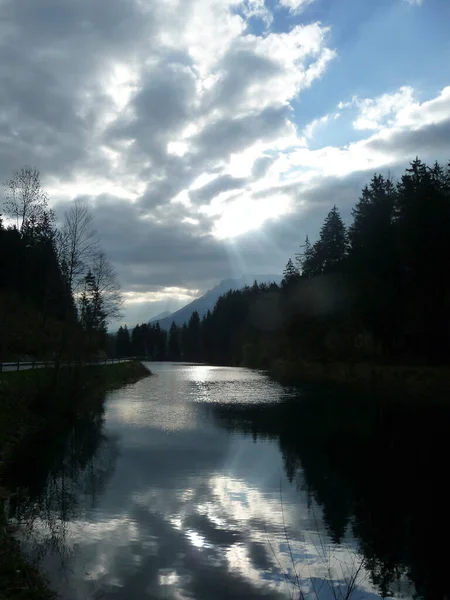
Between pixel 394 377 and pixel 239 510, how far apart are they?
121 feet

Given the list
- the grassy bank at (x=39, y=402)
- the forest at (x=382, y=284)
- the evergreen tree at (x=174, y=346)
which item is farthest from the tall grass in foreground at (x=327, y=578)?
the evergreen tree at (x=174, y=346)

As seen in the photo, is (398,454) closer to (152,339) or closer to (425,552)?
(425,552)

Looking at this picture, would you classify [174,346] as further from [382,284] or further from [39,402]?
[39,402]

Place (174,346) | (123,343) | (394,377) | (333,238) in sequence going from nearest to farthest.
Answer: (394,377)
(333,238)
(123,343)
(174,346)

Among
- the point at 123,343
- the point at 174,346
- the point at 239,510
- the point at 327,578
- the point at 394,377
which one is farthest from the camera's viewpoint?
the point at 174,346

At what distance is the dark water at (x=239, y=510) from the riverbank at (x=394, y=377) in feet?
51.0

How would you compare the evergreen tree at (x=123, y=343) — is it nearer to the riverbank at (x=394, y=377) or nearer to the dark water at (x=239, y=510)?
the riverbank at (x=394, y=377)

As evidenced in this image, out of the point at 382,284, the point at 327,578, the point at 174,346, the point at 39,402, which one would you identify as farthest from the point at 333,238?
the point at 174,346

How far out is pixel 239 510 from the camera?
13031mm

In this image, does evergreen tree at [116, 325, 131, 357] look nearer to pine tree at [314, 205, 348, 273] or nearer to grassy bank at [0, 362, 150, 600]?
pine tree at [314, 205, 348, 273]

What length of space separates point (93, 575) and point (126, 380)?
52.7 m

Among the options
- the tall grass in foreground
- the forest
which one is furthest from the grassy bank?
the forest

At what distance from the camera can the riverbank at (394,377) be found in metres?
40.7

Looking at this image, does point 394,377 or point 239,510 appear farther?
point 394,377
